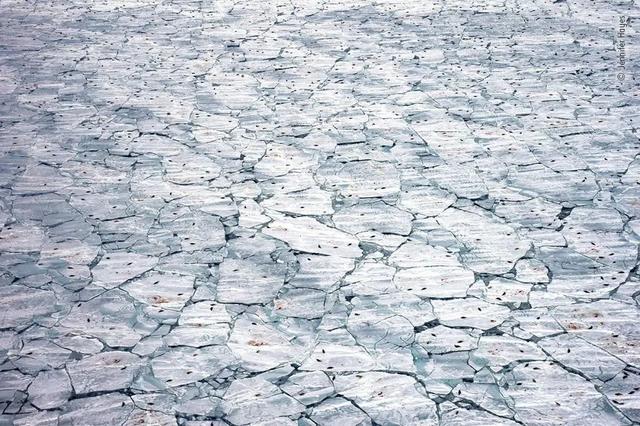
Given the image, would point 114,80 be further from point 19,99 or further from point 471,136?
point 471,136

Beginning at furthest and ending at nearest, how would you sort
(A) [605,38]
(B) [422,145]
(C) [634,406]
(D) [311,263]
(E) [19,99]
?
(A) [605,38], (E) [19,99], (B) [422,145], (D) [311,263], (C) [634,406]

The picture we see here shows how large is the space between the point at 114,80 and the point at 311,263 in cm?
202

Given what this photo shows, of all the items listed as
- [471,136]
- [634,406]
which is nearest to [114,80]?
[471,136]

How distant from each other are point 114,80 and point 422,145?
1781mm

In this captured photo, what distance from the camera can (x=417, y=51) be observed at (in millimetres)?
4094

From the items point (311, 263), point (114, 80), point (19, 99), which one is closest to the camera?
point (311, 263)

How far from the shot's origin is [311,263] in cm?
238

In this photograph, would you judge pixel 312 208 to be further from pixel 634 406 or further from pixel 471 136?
pixel 634 406

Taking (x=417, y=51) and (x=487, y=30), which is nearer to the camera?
(x=417, y=51)

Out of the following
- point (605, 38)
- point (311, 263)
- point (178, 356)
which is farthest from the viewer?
point (605, 38)

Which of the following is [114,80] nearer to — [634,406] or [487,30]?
[487,30]

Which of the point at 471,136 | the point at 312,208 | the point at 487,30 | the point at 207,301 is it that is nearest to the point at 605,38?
the point at 487,30

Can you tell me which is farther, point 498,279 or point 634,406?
point 498,279

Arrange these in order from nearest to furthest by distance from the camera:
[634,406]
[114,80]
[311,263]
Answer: [634,406] → [311,263] → [114,80]
